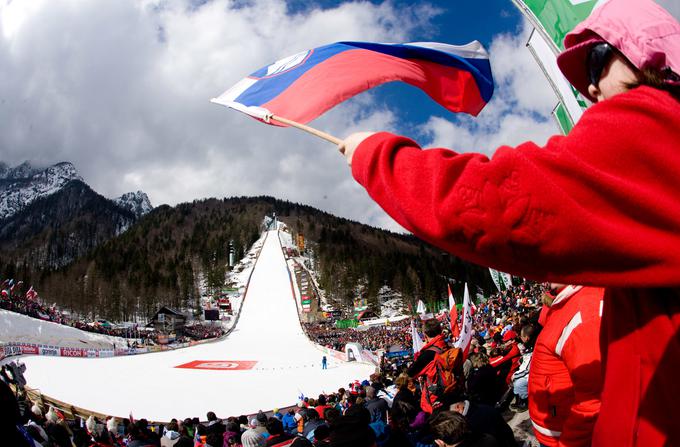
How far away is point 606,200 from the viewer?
0.80 m

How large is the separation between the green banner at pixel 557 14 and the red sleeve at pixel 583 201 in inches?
88.1

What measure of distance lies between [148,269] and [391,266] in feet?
180

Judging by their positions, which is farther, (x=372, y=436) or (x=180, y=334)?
(x=180, y=334)

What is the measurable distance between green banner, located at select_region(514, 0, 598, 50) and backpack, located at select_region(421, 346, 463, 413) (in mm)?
2989

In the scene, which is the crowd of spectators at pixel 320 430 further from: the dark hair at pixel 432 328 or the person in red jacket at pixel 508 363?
the person in red jacket at pixel 508 363

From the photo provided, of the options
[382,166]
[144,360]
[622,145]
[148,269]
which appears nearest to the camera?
[622,145]

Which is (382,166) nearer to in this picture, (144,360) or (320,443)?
(320,443)

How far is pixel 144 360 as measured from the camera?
26.8m

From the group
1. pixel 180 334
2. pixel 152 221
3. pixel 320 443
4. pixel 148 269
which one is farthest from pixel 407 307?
pixel 152 221

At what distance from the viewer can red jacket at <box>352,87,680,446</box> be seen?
80 centimetres

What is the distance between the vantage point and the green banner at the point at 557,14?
282 cm

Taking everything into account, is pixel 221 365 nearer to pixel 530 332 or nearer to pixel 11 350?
pixel 11 350

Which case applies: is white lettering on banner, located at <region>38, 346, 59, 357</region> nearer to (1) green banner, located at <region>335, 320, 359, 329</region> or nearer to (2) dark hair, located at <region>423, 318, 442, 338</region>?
(2) dark hair, located at <region>423, 318, 442, 338</region>

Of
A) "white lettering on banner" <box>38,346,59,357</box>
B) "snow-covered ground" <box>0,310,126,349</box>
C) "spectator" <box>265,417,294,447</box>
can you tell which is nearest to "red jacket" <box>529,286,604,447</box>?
"spectator" <box>265,417,294,447</box>
